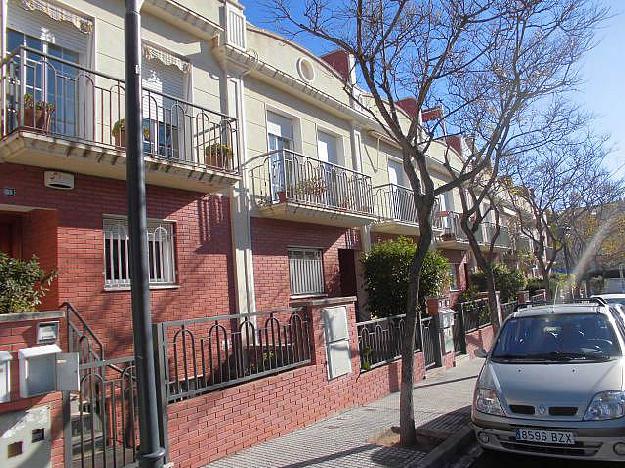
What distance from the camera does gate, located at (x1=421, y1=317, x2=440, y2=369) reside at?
10587 millimetres

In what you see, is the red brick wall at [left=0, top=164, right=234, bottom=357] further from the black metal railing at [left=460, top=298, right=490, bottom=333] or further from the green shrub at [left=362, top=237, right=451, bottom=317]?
the black metal railing at [left=460, top=298, right=490, bottom=333]

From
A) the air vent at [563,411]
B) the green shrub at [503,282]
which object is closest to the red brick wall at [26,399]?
the air vent at [563,411]

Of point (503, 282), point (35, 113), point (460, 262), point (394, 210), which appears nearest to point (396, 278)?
point (394, 210)

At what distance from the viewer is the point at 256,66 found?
10453 millimetres

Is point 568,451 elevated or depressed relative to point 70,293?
depressed

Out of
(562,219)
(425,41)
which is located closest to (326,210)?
(425,41)

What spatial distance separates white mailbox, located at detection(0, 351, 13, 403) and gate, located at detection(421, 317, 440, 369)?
26.5 feet

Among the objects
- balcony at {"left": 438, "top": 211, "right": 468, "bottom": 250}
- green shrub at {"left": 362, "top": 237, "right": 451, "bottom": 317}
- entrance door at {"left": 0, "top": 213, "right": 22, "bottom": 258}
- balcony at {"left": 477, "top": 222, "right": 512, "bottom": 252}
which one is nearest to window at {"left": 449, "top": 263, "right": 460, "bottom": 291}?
balcony at {"left": 438, "top": 211, "right": 468, "bottom": 250}

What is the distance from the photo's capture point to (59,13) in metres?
7.36

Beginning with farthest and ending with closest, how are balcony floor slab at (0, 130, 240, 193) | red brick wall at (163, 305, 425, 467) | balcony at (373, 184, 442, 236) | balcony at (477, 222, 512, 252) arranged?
balcony at (477, 222, 512, 252), balcony at (373, 184, 442, 236), balcony floor slab at (0, 130, 240, 193), red brick wall at (163, 305, 425, 467)

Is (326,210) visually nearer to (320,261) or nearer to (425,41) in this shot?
(320,261)

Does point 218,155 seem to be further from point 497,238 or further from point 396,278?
point 497,238

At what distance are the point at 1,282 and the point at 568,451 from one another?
5.59m

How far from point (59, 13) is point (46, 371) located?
5685 millimetres
